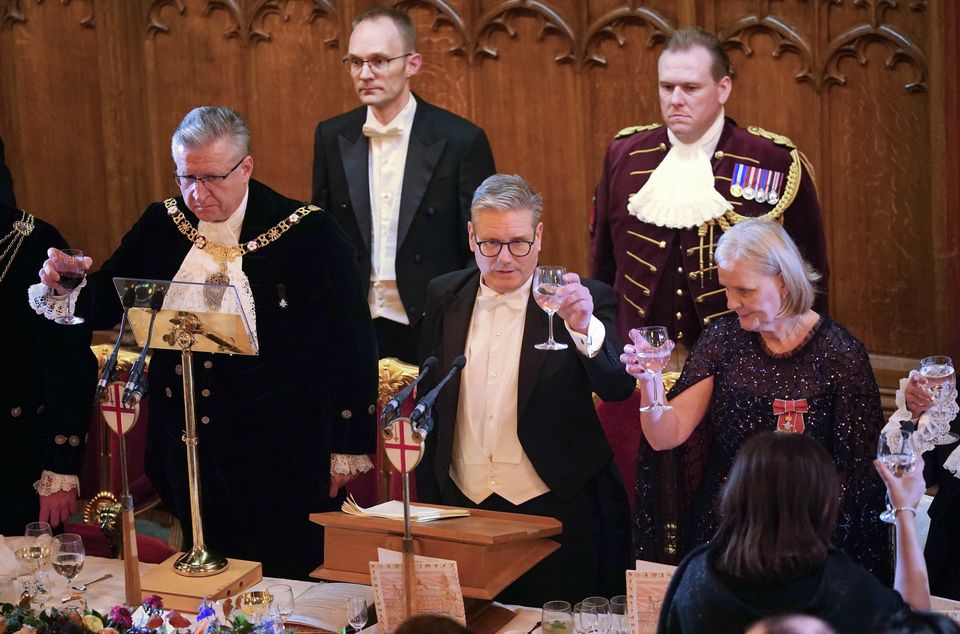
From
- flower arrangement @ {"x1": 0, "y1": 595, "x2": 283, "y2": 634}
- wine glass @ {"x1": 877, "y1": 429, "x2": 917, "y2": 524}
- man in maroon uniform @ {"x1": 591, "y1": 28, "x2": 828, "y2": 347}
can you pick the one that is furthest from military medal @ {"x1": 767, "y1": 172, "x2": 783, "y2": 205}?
flower arrangement @ {"x1": 0, "y1": 595, "x2": 283, "y2": 634}

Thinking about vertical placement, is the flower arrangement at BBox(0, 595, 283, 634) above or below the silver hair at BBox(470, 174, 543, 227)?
below

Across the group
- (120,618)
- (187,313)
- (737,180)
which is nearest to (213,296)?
(187,313)

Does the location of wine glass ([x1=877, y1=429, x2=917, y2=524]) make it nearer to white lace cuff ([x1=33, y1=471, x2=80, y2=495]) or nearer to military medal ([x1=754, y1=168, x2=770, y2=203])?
military medal ([x1=754, y1=168, x2=770, y2=203])

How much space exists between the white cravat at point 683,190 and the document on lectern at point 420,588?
1.73 metres

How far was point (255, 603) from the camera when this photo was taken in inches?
121

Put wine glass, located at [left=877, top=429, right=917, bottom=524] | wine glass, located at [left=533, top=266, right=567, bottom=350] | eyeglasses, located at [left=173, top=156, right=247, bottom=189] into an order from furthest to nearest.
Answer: eyeglasses, located at [left=173, top=156, right=247, bottom=189], wine glass, located at [left=533, top=266, right=567, bottom=350], wine glass, located at [left=877, top=429, right=917, bottom=524]

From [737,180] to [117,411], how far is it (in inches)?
82.6

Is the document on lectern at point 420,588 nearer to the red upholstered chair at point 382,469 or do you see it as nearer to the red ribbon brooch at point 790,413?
the red ribbon brooch at point 790,413

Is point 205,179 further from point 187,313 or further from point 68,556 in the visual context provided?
point 68,556

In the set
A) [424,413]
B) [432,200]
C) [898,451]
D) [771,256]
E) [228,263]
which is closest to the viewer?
[898,451]

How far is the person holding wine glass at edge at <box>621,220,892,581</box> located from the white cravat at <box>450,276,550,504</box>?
36 centimetres

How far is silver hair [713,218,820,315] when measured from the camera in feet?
10.8

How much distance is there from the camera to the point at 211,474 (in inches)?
156

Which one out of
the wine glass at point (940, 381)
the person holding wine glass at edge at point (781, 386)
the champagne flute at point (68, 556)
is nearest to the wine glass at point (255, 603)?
the champagne flute at point (68, 556)
